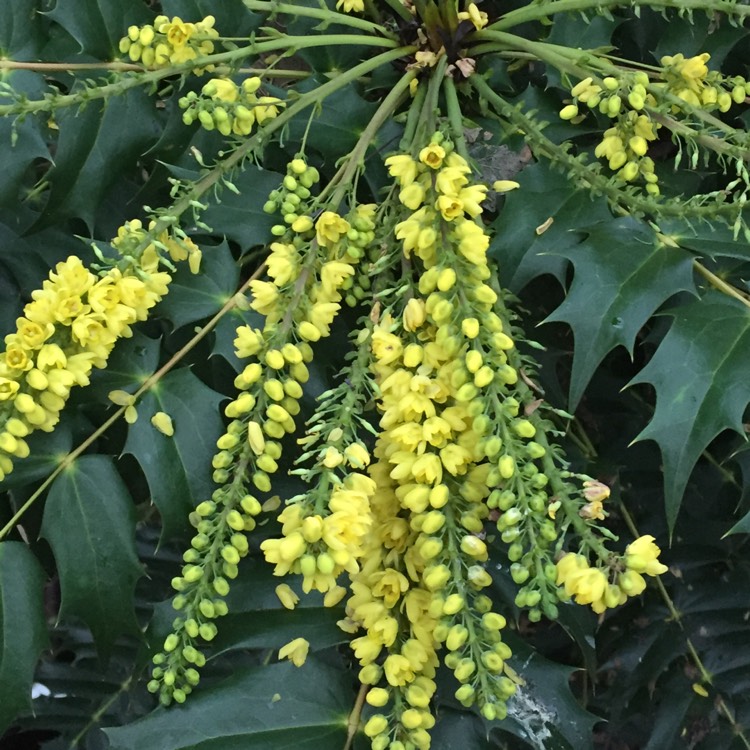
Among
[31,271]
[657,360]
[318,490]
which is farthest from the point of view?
[31,271]

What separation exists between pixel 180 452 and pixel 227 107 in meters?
0.40

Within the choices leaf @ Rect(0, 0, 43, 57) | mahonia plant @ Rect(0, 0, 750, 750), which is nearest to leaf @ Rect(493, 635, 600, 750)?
mahonia plant @ Rect(0, 0, 750, 750)

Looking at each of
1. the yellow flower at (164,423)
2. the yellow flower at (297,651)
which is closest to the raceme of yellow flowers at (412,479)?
the yellow flower at (297,651)

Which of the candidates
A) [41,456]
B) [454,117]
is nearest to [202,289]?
[41,456]

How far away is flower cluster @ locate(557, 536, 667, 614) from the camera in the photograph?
2.26 feet

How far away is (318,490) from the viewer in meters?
0.73

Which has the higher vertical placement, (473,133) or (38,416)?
(473,133)

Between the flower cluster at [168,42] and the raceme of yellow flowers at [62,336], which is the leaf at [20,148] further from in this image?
the raceme of yellow flowers at [62,336]

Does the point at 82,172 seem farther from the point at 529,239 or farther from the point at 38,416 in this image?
the point at 529,239

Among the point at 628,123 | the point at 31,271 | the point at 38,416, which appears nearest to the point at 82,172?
the point at 31,271

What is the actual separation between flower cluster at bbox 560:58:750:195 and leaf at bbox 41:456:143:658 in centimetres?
70

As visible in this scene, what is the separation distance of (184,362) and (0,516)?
30 centimetres

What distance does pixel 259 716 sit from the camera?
2.99 feet

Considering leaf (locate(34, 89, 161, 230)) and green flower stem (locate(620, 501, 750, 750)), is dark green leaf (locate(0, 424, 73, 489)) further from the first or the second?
green flower stem (locate(620, 501, 750, 750))
